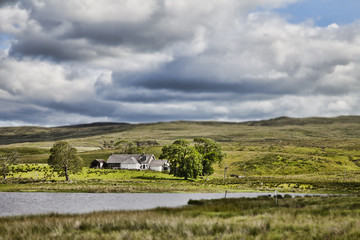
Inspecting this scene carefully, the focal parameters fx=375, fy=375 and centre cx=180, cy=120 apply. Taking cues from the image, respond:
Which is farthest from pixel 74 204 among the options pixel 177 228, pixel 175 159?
pixel 175 159

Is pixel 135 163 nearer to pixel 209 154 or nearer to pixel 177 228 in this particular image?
pixel 209 154

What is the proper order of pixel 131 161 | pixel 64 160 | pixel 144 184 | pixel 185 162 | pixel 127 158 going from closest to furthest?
pixel 144 184
pixel 64 160
pixel 185 162
pixel 131 161
pixel 127 158

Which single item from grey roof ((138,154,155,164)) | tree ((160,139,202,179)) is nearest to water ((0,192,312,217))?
tree ((160,139,202,179))

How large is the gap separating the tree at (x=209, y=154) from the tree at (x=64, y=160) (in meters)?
37.3

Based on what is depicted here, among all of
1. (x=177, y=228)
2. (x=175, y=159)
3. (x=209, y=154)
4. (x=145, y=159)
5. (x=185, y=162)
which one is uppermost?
(x=177, y=228)

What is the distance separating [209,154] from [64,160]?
4294 centimetres

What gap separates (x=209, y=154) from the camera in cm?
11369

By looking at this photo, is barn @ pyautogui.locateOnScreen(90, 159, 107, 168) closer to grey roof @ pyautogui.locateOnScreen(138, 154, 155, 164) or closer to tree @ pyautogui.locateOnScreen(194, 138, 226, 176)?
grey roof @ pyautogui.locateOnScreen(138, 154, 155, 164)

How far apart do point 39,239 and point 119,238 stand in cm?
410

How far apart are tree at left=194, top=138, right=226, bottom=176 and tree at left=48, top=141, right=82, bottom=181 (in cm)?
3732

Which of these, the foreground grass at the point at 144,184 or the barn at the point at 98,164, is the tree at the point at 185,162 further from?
the barn at the point at 98,164

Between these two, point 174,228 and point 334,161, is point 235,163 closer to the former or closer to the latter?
point 334,161

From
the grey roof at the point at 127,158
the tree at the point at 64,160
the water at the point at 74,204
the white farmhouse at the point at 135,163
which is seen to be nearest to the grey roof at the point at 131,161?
the white farmhouse at the point at 135,163

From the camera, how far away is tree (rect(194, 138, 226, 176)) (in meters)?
113
